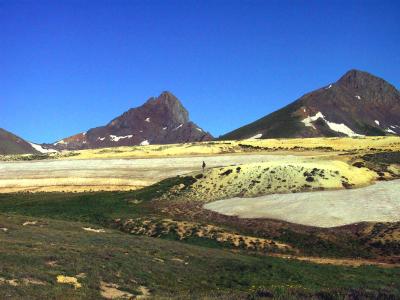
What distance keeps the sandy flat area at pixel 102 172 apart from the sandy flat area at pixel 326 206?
32.5 metres

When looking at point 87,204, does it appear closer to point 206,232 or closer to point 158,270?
point 206,232

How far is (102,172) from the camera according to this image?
113438mm

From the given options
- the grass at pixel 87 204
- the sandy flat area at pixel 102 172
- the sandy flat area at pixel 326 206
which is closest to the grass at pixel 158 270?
the sandy flat area at pixel 326 206

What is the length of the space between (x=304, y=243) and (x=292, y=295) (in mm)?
29025

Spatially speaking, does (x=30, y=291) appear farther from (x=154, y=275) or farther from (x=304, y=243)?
(x=304, y=243)

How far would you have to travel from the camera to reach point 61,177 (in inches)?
4304

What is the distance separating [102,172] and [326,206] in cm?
6191

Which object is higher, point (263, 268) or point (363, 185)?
point (363, 185)

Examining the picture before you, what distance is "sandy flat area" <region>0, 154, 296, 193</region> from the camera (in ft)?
337

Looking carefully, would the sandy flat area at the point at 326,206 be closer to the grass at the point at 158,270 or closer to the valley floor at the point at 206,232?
the valley floor at the point at 206,232

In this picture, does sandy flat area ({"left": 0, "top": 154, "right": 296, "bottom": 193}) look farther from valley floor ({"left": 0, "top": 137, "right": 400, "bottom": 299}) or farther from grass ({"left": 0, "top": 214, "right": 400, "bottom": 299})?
grass ({"left": 0, "top": 214, "right": 400, "bottom": 299})

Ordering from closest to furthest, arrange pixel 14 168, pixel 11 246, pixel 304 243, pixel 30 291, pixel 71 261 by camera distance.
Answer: pixel 30 291 → pixel 71 261 → pixel 11 246 → pixel 304 243 → pixel 14 168

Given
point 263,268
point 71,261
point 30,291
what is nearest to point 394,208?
point 263,268

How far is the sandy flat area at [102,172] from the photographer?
103 metres
